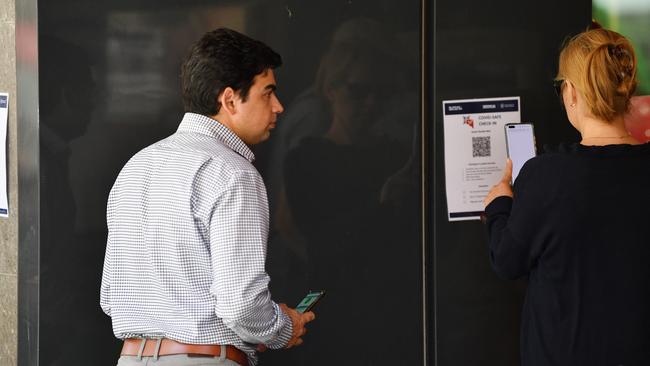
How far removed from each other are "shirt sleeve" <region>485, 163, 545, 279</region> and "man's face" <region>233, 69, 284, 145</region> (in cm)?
73

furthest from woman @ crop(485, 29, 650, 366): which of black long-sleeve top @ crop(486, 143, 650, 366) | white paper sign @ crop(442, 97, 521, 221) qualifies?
white paper sign @ crop(442, 97, 521, 221)

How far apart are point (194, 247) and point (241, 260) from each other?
160mm

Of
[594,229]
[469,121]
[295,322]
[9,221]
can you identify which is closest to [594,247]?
[594,229]

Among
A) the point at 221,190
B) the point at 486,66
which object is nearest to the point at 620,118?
the point at 486,66

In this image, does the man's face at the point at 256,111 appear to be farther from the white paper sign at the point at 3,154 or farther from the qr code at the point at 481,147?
the white paper sign at the point at 3,154

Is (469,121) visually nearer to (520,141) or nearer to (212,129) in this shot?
(520,141)

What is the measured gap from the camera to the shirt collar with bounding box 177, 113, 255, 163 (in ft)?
8.43

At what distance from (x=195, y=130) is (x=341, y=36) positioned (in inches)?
33.6

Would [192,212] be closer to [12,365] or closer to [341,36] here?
[341,36]

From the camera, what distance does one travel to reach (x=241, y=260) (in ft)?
7.63

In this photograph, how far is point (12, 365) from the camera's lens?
3.75 metres

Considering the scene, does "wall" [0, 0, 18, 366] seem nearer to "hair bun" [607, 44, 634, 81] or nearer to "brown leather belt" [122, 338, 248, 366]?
"brown leather belt" [122, 338, 248, 366]

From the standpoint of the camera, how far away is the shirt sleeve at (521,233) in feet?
7.77

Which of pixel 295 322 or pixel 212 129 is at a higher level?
pixel 212 129
